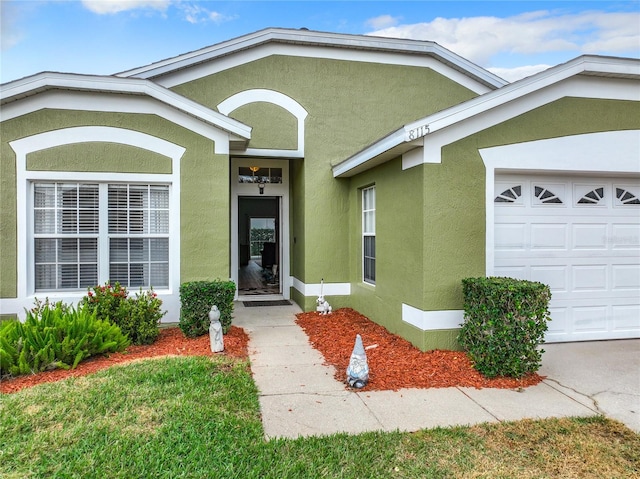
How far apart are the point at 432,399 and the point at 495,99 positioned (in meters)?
3.88

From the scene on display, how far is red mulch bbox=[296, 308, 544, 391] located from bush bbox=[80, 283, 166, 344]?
96.5 inches

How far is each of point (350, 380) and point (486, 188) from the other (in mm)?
3217

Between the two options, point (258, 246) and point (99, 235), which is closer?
point (99, 235)

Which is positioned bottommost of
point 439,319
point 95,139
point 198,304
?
point 439,319

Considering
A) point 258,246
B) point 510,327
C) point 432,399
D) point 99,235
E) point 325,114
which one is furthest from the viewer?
point 258,246

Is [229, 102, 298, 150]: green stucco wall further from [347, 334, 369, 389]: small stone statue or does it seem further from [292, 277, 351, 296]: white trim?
[347, 334, 369, 389]: small stone statue

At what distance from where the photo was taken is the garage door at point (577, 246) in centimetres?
625

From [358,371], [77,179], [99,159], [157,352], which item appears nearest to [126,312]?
[157,352]

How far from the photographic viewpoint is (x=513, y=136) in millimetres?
5996

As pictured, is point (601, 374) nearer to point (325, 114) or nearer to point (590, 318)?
point (590, 318)

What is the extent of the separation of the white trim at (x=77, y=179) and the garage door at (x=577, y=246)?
5024mm

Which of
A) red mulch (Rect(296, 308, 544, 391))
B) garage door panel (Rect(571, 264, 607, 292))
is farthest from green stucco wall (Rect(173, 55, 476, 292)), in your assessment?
garage door panel (Rect(571, 264, 607, 292))

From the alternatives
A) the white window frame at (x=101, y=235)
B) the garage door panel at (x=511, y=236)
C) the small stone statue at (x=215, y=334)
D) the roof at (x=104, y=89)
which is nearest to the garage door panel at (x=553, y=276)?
the garage door panel at (x=511, y=236)

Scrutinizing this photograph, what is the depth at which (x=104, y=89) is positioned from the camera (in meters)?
6.75
